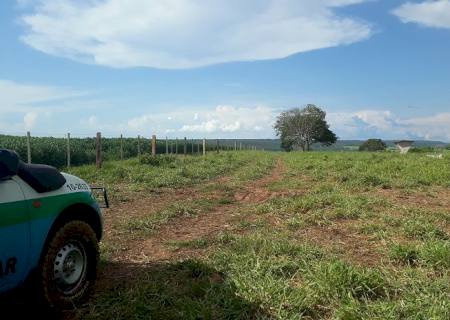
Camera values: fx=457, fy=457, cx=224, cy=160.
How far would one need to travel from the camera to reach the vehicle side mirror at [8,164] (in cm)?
337

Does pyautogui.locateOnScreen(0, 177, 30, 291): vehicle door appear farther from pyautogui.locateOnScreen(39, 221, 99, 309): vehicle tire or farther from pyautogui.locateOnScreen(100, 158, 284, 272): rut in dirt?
pyautogui.locateOnScreen(100, 158, 284, 272): rut in dirt

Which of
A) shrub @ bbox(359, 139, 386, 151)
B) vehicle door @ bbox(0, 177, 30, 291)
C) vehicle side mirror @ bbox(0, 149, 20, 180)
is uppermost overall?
vehicle side mirror @ bbox(0, 149, 20, 180)

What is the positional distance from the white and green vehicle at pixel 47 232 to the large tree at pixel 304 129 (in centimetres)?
8847

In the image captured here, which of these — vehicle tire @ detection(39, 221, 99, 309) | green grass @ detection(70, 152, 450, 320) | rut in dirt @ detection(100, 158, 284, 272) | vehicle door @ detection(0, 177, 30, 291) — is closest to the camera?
vehicle door @ detection(0, 177, 30, 291)

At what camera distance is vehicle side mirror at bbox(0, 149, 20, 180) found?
11.1 feet

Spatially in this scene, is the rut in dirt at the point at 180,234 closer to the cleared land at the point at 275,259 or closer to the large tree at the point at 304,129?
the cleared land at the point at 275,259

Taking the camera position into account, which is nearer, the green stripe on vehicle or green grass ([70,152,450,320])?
the green stripe on vehicle

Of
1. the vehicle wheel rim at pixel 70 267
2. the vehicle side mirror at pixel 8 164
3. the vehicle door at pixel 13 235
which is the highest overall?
the vehicle side mirror at pixel 8 164

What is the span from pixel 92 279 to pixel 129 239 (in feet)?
7.56

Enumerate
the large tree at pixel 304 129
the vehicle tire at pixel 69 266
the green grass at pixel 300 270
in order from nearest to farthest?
1. the vehicle tire at pixel 69 266
2. the green grass at pixel 300 270
3. the large tree at pixel 304 129

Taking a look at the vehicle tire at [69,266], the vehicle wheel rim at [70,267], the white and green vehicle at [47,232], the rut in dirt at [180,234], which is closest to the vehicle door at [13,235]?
the white and green vehicle at [47,232]

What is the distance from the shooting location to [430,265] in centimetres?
506

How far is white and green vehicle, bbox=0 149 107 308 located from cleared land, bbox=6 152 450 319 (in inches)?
12.1

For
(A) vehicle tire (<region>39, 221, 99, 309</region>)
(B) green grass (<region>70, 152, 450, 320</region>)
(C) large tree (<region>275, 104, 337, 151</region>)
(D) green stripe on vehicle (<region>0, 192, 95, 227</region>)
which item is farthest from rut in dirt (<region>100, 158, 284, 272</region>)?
(C) large tree (<region>275, 104, 337, 151</region>)
